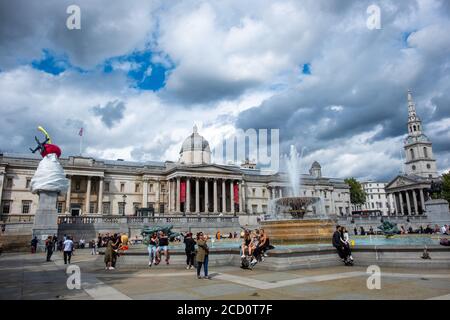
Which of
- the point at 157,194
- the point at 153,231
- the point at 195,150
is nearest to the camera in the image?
the point at 153,231

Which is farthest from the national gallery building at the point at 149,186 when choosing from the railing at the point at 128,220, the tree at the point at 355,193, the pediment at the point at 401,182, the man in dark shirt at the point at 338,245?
the man in dark shirt at the point at 338,245

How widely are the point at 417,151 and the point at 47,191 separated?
115422 mm

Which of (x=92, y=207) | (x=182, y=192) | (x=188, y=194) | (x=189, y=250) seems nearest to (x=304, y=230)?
(x=189, y=250)

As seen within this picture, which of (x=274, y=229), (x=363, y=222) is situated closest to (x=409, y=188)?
(x=363, y=222)

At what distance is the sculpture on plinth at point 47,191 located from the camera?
29.0 metres

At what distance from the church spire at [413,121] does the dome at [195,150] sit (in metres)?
78.9

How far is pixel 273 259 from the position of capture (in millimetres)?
12336

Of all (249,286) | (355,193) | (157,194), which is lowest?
(249,286)

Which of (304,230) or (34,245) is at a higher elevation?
(304,230)

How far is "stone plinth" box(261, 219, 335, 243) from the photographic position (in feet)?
63.4

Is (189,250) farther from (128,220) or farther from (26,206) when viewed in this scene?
(26,206)

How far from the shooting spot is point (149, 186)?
227 ft

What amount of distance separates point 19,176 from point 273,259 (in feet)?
201
